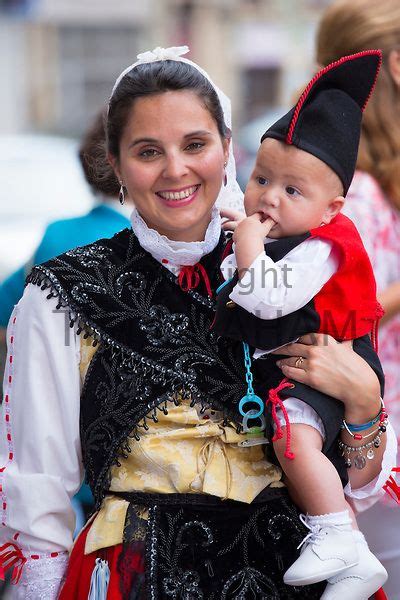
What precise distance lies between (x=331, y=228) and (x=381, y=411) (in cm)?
47

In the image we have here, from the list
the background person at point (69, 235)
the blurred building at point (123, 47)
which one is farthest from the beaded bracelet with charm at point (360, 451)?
the blurred building at point (123, 47)

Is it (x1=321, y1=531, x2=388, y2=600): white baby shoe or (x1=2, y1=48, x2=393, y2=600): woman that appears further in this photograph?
(x1=2, y1=48, x2=393, y2=600): woman

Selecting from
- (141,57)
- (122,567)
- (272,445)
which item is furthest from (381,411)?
(141,57)

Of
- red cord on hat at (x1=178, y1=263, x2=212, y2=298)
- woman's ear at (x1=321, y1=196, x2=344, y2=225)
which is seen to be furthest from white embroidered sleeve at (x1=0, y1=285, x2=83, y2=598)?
woman's ear at (x1=321, y1=196, x2=344, y2=225)

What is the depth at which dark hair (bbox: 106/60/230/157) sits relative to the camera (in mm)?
2209

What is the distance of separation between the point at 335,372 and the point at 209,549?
50cm

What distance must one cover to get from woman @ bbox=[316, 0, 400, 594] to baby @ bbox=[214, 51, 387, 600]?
842 millimetres

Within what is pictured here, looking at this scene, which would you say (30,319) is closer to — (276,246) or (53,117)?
(276,246)

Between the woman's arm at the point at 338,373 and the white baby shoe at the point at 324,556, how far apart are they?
0.25 m

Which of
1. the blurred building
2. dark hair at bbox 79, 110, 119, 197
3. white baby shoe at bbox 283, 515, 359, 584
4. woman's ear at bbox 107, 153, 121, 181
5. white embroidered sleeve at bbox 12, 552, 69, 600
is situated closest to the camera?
white baby shoe at bbox 283, 515, 359, 584

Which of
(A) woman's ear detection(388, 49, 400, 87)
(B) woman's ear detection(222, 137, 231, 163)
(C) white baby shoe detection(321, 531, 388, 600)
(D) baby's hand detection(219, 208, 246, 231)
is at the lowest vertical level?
(C) white baby shoe detection(321, 531, 388, 600)

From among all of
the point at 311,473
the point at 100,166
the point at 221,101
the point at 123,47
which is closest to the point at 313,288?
the point at 311,473

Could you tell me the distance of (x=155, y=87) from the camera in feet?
7.23

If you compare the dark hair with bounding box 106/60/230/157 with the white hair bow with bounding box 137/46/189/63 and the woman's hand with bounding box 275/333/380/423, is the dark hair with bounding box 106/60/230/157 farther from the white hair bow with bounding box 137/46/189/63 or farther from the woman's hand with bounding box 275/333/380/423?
the woman's hand with bounding box 275/333/380/423
